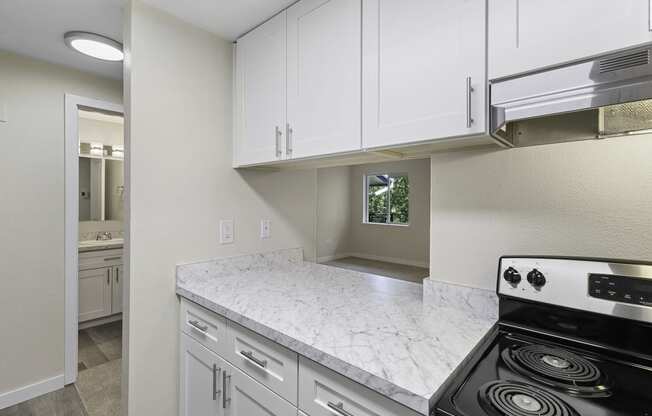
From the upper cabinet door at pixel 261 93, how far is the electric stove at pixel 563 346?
1.16 meters

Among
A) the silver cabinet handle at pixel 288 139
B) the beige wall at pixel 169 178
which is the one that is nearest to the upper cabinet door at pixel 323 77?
the silver cabinet handle at pixel 288 139

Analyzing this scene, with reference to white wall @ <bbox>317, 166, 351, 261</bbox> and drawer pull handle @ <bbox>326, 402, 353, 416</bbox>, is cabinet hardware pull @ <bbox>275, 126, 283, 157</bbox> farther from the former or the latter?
white wall @ <bbox>317, 166, 351, 261</bbox>


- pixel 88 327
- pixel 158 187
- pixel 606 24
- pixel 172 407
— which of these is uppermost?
pixel 606 24

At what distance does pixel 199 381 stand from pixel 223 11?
175 cm

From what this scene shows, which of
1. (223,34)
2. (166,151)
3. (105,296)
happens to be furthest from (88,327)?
(223,34)

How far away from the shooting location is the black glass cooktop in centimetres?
66

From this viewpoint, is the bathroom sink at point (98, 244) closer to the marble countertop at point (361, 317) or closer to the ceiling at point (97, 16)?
the ceiling at point (97, 16)

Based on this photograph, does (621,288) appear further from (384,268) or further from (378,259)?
(378,259)

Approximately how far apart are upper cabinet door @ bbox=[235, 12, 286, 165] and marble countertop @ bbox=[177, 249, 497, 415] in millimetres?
651

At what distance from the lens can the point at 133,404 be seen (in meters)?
1.47

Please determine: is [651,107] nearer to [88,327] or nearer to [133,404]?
[133,404]

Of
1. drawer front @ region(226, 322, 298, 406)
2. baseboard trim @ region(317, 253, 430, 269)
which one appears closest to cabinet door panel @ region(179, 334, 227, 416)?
drawer front @ region(226, 322, 298, 406)

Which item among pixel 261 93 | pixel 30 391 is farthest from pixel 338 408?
pixel 30 391

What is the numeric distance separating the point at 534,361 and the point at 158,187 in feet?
5.33
